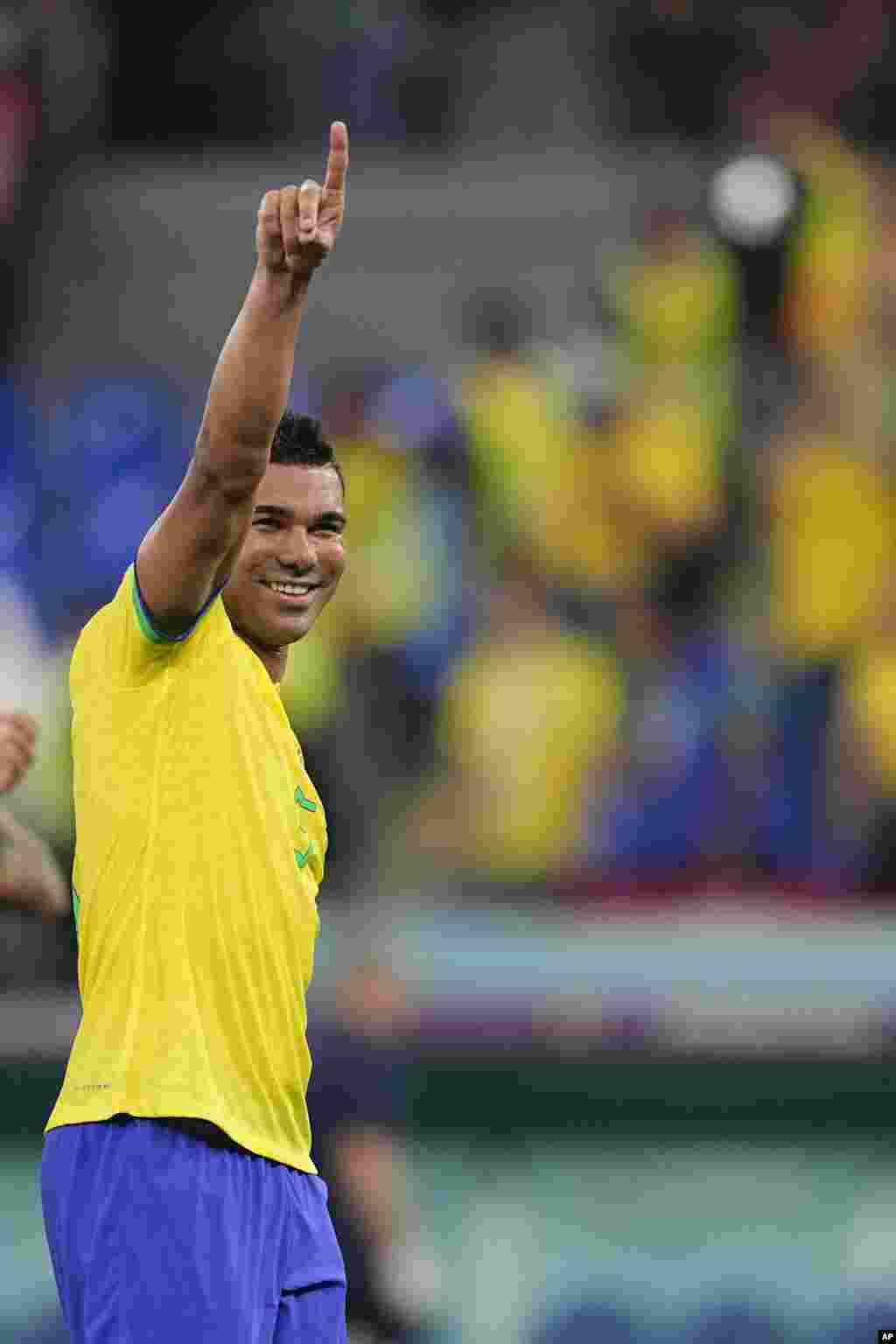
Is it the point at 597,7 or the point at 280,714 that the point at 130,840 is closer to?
the point at 280,714

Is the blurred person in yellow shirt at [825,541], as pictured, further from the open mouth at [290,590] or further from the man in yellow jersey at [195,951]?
the man in yellow jersey at [195,951]

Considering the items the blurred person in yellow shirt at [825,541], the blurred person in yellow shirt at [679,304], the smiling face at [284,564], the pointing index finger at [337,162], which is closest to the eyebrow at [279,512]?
the smiling face at [284,564]

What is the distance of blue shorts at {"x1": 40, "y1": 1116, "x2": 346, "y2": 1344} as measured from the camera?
300cm

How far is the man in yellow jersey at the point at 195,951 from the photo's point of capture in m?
2.94

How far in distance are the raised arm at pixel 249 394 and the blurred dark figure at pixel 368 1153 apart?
4.70 metres

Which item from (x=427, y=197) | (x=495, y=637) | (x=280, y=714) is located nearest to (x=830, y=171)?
(x=427, y=197)

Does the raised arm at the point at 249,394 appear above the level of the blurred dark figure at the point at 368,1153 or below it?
above

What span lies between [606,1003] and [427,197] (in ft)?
14.0

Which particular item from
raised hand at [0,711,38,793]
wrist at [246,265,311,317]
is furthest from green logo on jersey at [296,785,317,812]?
raised hand at [0,711,38,793]

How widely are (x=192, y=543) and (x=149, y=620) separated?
0.13m

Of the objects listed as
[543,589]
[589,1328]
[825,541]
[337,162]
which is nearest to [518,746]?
[543,589]

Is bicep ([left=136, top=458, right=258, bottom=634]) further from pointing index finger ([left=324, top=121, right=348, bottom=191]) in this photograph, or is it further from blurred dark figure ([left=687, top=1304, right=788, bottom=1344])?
blurred dark figure ([left=687, top=1304, right=788, bottom=1344])

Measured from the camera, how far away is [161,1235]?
302cm

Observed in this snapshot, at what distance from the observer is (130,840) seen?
3.08m
